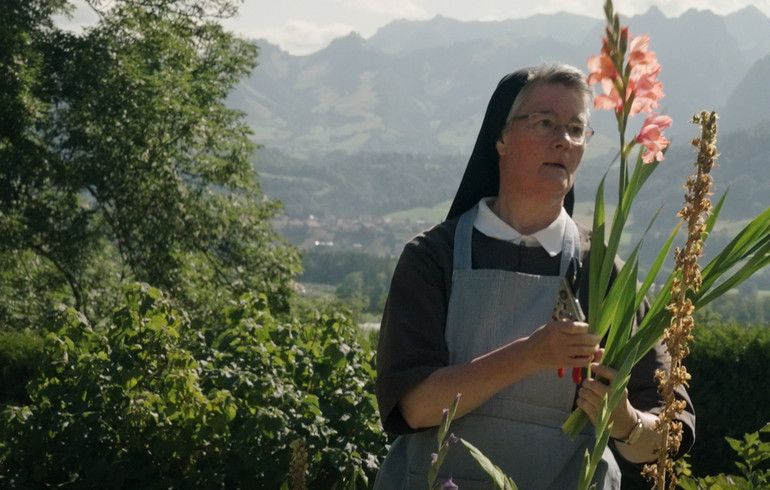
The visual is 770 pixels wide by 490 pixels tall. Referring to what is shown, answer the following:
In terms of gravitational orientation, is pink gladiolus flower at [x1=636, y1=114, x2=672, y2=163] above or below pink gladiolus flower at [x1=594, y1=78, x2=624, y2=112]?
below

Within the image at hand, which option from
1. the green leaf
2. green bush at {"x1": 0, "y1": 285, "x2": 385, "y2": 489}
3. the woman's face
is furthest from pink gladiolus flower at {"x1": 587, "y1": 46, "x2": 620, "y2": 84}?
green bush at {"x1": 0, "y1": 285, "x2": 385, "y2": 489}

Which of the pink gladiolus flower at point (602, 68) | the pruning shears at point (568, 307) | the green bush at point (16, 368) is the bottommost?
the green bush at point (16, 368)

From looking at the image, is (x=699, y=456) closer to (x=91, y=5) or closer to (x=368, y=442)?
(x=368, y=442)

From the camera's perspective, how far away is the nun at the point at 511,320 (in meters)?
2.02

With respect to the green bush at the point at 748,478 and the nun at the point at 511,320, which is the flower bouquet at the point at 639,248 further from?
the green bush at the point at 748,478

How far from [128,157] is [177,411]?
40.6 feet

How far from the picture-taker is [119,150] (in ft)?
51.5

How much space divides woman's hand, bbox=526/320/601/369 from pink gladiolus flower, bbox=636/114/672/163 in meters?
0.30

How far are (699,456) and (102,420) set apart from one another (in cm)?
427

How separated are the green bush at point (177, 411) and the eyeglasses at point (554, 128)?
6.68 ft

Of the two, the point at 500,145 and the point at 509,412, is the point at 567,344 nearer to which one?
the point at 509,412

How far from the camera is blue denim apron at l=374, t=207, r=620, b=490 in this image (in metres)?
2.03

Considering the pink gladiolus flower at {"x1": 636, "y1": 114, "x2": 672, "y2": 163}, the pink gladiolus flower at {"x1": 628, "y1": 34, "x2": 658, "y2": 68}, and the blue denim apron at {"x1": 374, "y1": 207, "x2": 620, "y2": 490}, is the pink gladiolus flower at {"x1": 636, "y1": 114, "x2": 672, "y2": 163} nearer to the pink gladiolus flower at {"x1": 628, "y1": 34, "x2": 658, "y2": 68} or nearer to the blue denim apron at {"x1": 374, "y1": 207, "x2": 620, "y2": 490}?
the pink gladiolus flower at {"x1": 628, "y1": 34, "x2": 658, "y2": 68}

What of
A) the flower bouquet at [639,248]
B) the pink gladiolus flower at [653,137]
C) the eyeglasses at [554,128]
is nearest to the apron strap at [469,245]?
the eyeglasses at [554,128]
